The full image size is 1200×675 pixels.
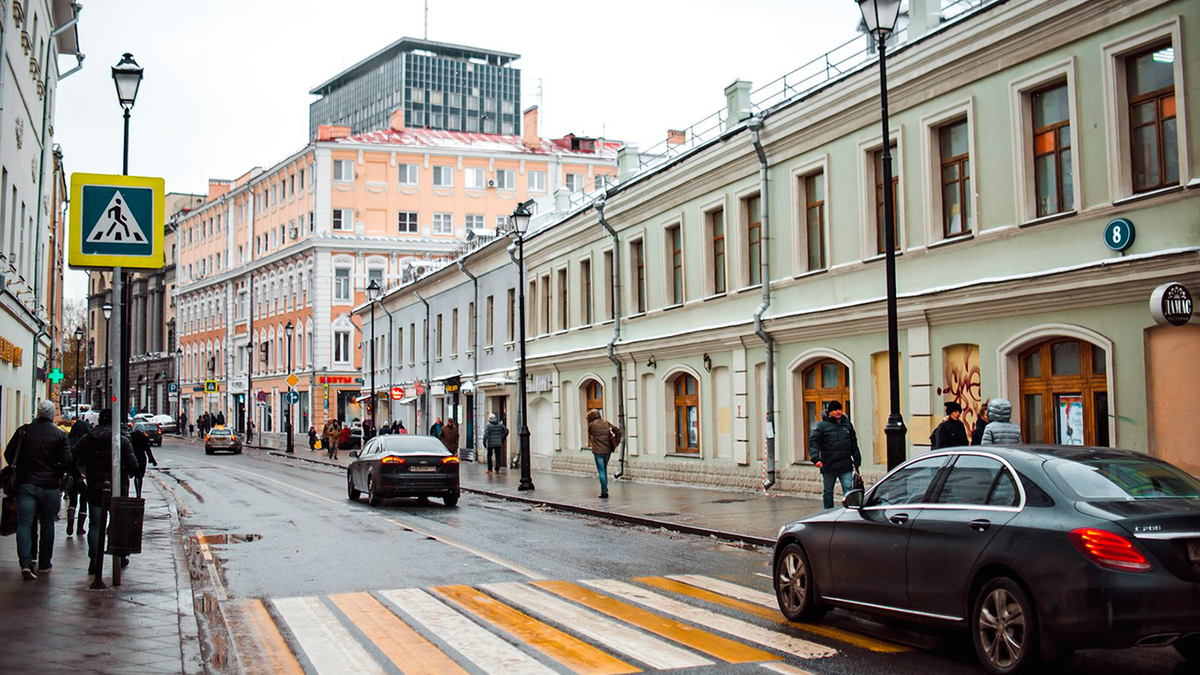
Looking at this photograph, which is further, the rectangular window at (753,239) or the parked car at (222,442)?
the parked car at (222,442)

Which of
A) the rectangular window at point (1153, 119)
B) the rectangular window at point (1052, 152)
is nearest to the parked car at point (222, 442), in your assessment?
the rectangular window at point (1052, 152)

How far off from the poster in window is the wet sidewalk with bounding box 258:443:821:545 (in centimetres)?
411

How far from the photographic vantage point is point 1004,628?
7.03 m

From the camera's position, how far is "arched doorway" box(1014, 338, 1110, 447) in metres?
15.4

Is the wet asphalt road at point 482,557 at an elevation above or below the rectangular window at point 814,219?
below

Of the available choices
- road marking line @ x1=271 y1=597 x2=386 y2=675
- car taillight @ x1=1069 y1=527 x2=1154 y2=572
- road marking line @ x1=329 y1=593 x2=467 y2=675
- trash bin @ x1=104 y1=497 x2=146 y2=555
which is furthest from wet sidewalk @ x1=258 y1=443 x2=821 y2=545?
car taillight @ x1=1069 y1=527 x2=1154 y2=572

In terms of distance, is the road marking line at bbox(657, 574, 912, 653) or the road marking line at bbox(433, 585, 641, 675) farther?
the road marking line at bbox(657, 574, 912, 653)

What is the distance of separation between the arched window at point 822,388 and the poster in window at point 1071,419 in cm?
529

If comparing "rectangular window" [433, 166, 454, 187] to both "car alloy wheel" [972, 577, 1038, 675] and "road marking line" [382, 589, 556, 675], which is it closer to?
"road marking line" [382, 589, 556, 675]

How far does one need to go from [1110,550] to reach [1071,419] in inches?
391

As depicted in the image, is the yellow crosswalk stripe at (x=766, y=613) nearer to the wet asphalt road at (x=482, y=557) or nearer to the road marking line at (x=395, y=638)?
the wet asphalt road at (x=482, y=557)

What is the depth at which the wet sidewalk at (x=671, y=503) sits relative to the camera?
16.9 meters

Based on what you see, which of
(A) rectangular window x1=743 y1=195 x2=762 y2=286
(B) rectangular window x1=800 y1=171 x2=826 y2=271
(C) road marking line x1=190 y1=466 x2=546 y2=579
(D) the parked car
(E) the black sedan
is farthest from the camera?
(D) the parked car

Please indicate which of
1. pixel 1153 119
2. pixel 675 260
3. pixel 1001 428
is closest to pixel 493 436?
pixel 675 260
